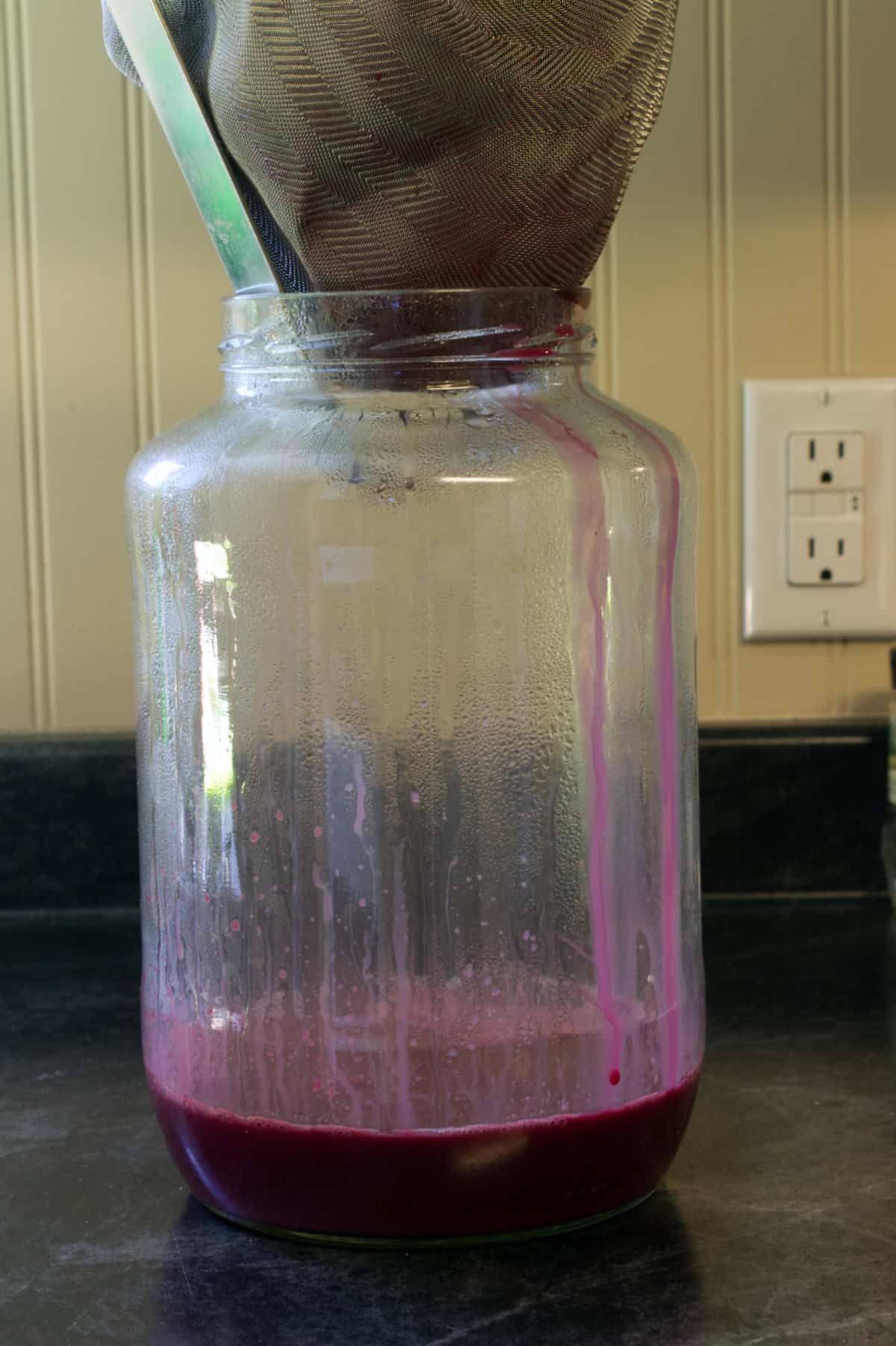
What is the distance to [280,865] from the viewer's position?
20.9 inches

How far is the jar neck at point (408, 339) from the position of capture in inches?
19.9

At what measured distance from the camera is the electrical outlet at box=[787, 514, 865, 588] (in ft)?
3.23

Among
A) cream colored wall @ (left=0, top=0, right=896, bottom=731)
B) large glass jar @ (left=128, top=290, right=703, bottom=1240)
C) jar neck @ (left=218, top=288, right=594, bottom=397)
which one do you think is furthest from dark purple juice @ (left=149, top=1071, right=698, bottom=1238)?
cream colored wall @ (left=0, top=0, right=896, bottom=731)

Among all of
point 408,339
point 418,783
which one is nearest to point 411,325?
point 408,339

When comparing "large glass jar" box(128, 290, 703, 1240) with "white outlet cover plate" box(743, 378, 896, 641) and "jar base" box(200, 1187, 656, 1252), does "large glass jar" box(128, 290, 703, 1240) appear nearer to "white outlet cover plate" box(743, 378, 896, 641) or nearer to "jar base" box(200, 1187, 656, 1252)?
"jar base" box(200, 1187, 656, 1252)

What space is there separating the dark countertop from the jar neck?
29 cm

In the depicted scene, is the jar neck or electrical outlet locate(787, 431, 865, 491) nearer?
the jar neck

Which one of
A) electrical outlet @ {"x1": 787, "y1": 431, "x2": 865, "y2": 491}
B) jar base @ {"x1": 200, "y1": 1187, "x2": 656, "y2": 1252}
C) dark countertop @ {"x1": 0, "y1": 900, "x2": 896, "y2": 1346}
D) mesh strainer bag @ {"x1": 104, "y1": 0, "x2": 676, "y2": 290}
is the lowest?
dark countertop @ {"x1": 0, "y1": 900, "x2": 896, "y2": 1346}

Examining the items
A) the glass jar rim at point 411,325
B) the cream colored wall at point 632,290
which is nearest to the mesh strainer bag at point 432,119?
the glass jar rim at point 411,325

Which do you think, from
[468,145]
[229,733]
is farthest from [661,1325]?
[468,145]

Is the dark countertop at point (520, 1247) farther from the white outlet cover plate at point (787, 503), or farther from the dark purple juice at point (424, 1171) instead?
the white outlet cover plate at point (787, 503)

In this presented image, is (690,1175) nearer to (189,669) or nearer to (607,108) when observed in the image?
(189,669)

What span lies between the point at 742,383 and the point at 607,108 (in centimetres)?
50

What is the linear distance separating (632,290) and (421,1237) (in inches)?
26.0
